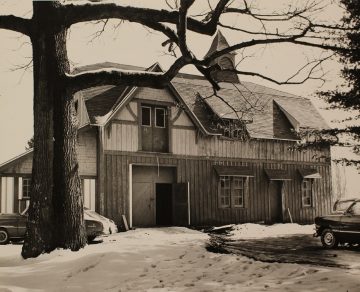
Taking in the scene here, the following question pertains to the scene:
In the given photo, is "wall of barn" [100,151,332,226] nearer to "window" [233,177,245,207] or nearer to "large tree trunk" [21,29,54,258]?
"window" [233,177,245,207]

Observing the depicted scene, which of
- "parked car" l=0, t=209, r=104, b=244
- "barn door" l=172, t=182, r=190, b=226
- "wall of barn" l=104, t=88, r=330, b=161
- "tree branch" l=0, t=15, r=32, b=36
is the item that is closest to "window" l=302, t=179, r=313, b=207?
"wall of barn" l=104, t=88, r=330, b=161

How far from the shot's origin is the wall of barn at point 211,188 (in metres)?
20.5

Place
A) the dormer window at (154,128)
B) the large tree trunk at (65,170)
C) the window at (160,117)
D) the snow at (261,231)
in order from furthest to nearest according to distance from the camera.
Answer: the window at (160,117), the dormer window at (154,128), the snow at (261,231), the large tree trunk at (65,170)

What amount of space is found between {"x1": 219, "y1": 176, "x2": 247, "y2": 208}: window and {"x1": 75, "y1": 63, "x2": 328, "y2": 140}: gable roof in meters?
2.47

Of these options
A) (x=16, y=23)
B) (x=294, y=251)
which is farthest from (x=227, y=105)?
(x=16, y=23)

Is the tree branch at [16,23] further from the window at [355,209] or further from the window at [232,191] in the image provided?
the window at [232,191]

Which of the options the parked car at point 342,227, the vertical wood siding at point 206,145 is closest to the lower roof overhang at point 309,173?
the vertical wood siding at point 206,145

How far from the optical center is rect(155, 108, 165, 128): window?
22219 millimetres

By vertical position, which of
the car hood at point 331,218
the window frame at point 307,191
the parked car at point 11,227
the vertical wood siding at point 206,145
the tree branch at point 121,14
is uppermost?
the tree branch at point 121,14

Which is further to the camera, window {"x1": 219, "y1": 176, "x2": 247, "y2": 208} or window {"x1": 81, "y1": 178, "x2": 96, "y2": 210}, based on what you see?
window {"x1": 219, "y1": 176, "x2": 247, "y2": 208}

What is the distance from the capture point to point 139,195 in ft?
70.7

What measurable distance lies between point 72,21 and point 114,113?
336 inches

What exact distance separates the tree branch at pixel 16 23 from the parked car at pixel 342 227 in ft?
32.5

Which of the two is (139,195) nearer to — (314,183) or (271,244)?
(271,244)
